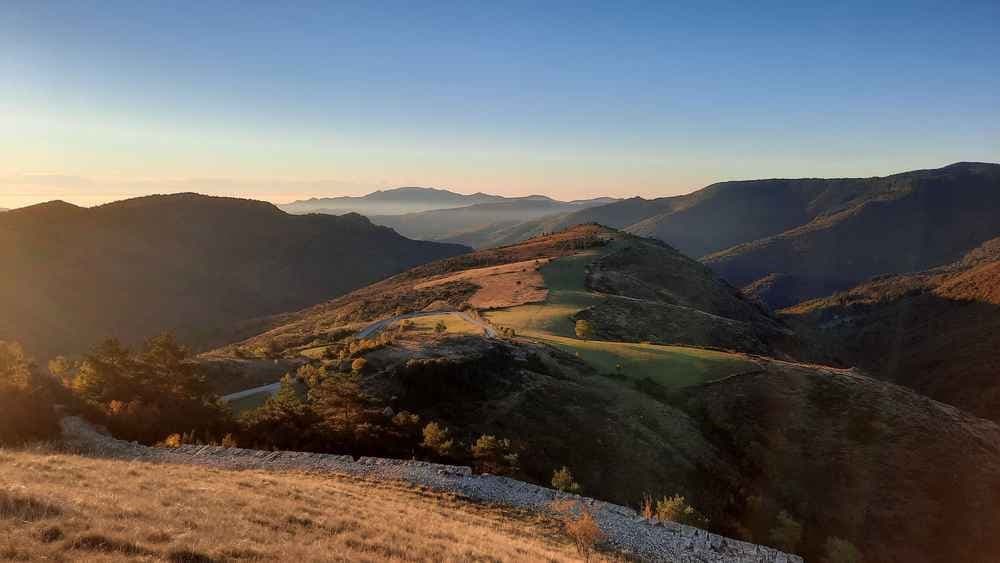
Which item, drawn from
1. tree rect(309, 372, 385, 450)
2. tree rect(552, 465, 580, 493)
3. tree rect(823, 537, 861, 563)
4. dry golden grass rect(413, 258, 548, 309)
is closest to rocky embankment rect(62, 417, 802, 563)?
tree rect(552, 465, 580, 493)

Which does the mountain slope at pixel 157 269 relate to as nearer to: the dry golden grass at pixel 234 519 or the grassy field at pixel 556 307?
the grassy field at pixel 556 307

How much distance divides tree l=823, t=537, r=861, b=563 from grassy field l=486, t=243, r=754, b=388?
13501 mm

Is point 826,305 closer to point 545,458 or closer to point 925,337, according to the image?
point 925,337

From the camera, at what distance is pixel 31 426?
831 inches

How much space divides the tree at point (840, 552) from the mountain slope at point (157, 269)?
89968mm

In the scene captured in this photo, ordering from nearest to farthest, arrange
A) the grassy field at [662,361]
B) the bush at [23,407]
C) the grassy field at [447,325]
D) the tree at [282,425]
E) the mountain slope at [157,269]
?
the bush at [23,407] → the tree at [282,425] → the grassy field at [662,361] → the grassy field at [447,325] → the mountain slope at [157,269]

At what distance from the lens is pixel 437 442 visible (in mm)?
23062

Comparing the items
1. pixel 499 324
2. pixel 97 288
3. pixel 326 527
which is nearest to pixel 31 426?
pixel 326 527

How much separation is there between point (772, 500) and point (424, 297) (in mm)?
54527

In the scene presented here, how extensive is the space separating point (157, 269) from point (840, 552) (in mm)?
166380

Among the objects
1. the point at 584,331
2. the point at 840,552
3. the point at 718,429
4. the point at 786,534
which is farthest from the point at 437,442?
the point at 584,331

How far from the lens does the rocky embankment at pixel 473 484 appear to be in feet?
52.9

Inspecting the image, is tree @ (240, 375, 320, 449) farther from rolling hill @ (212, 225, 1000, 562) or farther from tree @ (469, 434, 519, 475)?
tree @ (469, 434, 519, 475)

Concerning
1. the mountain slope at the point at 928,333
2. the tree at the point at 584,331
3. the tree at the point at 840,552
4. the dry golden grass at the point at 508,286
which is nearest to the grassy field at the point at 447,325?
the dry golden grass at the point at 508,286
